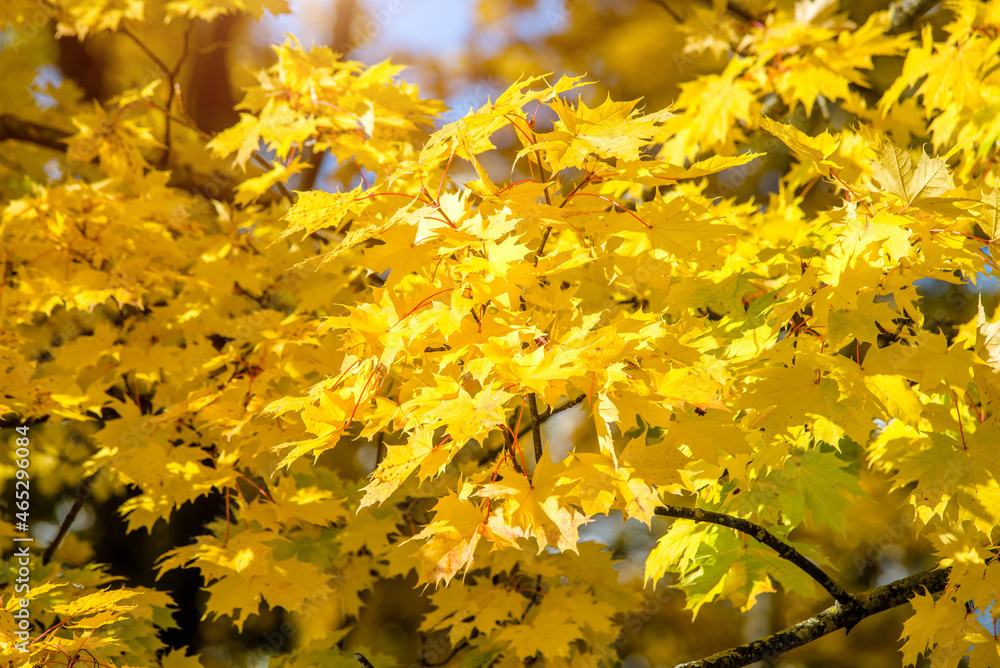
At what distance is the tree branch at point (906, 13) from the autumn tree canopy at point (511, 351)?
0.07 feet

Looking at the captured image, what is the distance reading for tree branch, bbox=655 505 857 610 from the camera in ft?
5.65

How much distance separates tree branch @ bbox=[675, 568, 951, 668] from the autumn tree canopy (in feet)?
0.03

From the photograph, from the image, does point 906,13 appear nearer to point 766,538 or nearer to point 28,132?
point 766,538

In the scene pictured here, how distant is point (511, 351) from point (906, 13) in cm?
373

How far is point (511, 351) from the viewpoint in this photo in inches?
55.4

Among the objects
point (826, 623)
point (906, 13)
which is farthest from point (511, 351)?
point (906, 13)

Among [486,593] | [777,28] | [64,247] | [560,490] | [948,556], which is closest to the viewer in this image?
[560,490]

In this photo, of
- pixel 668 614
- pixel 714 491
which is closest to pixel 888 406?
pixel 714 491

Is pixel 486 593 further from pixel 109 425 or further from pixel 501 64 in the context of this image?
pixel 501 64

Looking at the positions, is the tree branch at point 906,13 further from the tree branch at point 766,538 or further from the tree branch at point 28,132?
the tree branch at point 28,132

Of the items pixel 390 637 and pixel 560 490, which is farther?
pixel 390 637

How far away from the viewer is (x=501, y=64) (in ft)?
22.1

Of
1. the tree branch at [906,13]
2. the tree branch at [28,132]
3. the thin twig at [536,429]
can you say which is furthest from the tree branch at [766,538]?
the tree branch at [28,132]

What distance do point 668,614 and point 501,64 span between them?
18.6 feet
